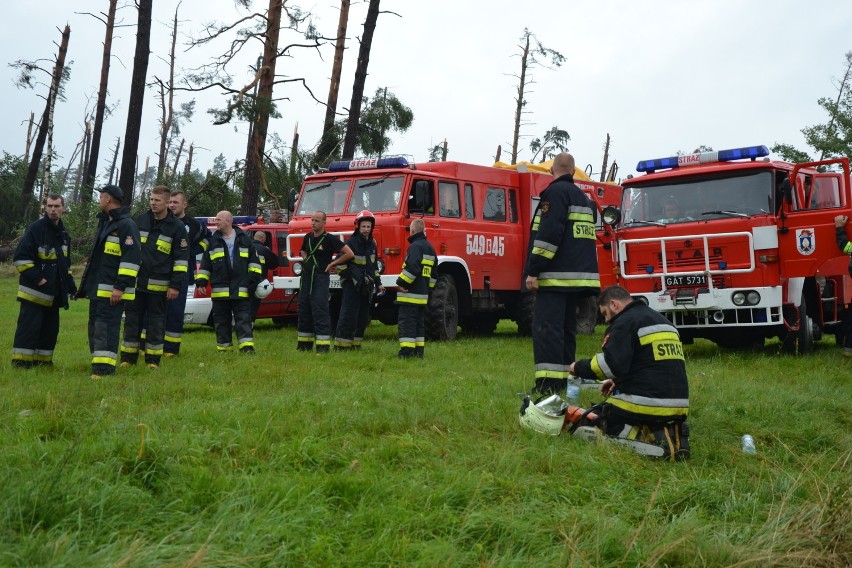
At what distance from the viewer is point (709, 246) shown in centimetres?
1163

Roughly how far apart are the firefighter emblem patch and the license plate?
1170 millimetres

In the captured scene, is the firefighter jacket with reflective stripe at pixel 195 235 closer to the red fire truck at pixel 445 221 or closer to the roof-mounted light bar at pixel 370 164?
the red fire truck at pixel 445 221

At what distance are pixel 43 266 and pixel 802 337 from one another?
900 cm

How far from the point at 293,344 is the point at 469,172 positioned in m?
4.06

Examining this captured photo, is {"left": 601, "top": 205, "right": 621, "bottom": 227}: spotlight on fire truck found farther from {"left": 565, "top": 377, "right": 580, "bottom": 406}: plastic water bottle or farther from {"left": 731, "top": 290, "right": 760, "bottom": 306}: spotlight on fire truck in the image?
{"left": 565, "top": 377, "right": 580, "bottom": 406}: plastic water bottle

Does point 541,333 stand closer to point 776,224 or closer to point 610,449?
point 610,449

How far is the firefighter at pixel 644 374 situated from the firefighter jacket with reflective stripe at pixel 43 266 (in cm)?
555

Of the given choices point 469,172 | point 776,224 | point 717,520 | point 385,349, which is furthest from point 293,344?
point 717,520

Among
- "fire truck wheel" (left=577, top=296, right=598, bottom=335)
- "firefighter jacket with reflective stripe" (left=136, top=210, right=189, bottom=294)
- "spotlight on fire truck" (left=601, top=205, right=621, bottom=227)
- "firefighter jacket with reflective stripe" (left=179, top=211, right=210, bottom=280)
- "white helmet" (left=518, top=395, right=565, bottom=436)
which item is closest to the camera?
"white helmet" (left=518, top=395, right=565, bottom=436)

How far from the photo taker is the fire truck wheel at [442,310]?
541 inches

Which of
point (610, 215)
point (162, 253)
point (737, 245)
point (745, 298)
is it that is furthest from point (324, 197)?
point (745, 298)

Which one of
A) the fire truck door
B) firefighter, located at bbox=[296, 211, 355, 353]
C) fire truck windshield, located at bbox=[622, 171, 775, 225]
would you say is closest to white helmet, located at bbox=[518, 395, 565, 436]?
firefighter, located at bbox=[296, 211, 355, 353]

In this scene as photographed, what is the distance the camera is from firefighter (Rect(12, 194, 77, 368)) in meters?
9.04

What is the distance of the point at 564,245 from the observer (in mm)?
7930
